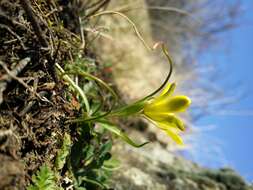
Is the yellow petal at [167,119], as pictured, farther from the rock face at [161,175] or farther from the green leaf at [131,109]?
the rock face at [161,175]

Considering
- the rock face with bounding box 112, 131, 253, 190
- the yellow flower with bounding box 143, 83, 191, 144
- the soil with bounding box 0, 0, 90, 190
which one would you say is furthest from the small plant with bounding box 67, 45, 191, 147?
the rock face with bounding box 112, 131, 253, 190

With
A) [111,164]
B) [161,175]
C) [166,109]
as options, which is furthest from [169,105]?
[161,175]

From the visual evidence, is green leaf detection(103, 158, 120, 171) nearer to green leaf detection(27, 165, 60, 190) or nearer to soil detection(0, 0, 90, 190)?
soil detection(0, 0, 90, 190)

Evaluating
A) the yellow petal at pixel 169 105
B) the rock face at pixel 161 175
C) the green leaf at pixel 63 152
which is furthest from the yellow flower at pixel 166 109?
the rock face at pixel 161 175

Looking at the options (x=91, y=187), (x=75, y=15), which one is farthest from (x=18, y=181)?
(x=75, y=15)

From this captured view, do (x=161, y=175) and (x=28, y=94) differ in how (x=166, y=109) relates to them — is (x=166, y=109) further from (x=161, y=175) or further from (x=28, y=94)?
(x=161, y=175)

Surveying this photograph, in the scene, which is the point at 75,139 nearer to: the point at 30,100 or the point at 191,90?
the point at 30,100
